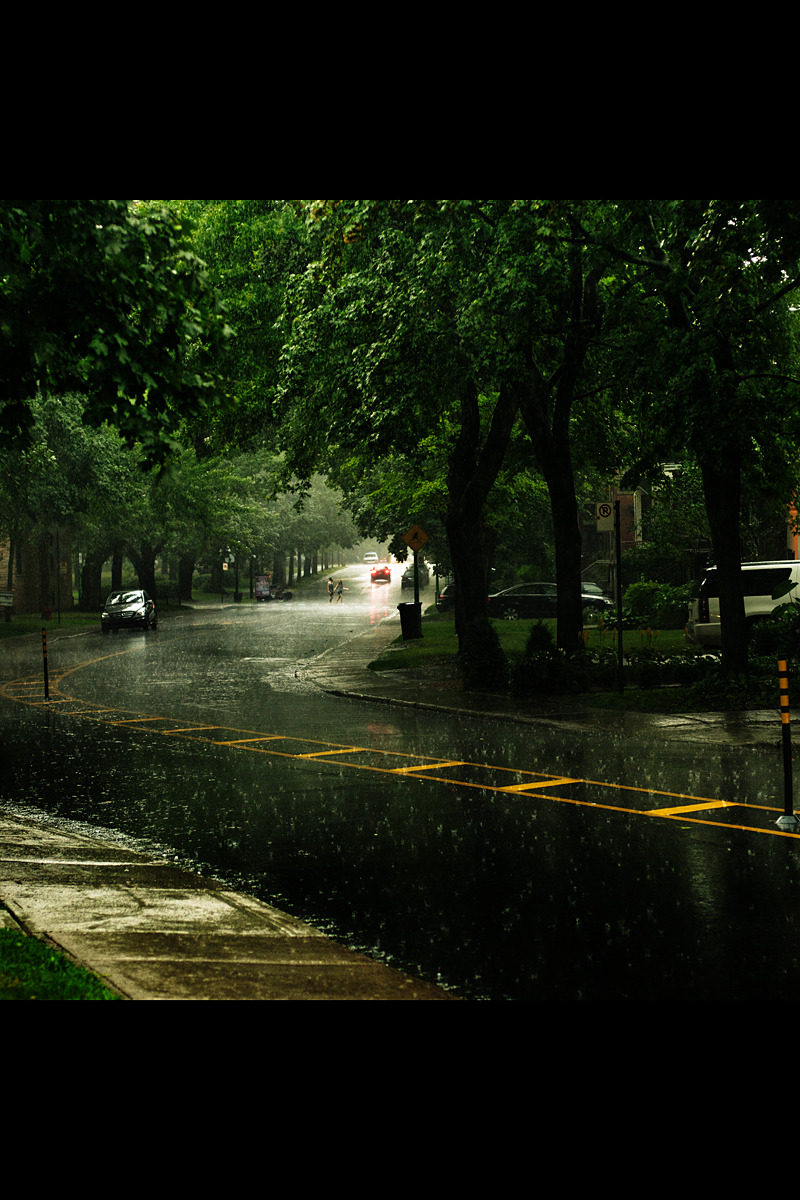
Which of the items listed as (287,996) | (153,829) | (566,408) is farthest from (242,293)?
(287,996)

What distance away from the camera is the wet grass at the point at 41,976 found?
514 centimetres

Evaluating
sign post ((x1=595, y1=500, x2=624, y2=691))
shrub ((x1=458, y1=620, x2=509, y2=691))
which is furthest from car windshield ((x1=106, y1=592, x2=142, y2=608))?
sign post ((x1=595, y1=500, x2=624, y2=691))

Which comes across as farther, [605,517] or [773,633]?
[773,633]

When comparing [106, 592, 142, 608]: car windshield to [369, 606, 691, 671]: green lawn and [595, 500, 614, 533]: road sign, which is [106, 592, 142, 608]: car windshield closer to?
[369, 606, 691, 671]: green lawn

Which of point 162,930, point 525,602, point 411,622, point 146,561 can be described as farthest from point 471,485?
point 146,561

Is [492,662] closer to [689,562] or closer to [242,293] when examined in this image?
[242,293]

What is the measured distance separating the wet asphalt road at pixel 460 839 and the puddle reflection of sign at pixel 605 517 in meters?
3.51

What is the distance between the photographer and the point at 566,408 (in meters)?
20.3

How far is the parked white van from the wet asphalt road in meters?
8.45

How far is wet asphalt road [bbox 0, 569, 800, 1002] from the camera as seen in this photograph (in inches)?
233

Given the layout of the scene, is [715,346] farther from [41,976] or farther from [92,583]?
[92,583]

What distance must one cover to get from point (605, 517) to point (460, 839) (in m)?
9.29

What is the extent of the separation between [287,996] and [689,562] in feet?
114

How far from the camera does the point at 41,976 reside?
5.38m
